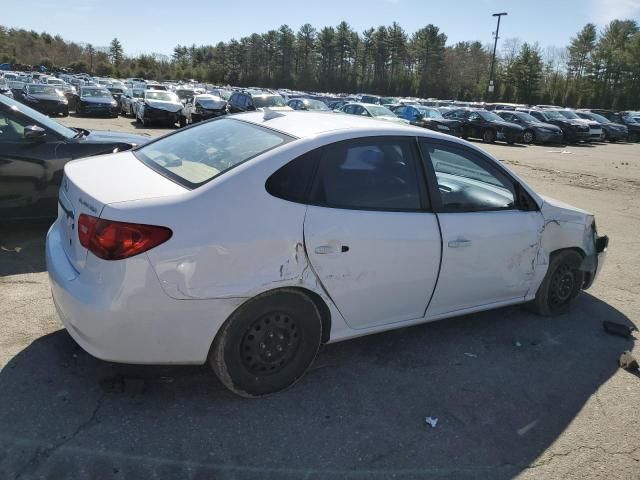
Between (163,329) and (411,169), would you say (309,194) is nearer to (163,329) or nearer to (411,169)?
(411,169)

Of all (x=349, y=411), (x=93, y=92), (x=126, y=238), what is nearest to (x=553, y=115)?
(x=93, y=92)

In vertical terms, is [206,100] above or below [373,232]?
above

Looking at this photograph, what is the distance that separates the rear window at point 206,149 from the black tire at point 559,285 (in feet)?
8.74

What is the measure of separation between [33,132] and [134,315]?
3.77 m

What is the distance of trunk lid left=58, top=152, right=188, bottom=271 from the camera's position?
9.34ft

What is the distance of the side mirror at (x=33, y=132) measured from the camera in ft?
17.9

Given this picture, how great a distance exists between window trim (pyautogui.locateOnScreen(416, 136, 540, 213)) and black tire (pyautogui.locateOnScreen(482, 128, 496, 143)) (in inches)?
884

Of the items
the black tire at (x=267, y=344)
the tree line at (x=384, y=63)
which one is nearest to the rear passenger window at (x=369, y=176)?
the black tire at (x=267, y=344)

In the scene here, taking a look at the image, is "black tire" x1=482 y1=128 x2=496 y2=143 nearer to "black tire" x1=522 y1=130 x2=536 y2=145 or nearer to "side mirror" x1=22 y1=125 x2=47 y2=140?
"black tire" x1=522 y1=130 x2=536 y2=145

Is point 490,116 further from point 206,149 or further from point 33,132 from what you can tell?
point 206,149

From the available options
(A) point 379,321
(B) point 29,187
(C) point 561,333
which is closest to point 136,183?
(A) point 379,321

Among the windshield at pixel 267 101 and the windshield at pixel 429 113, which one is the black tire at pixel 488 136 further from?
the windshield at pixel 267 101

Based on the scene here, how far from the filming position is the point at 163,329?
2725 millimetres

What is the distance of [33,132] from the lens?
5480 mm
